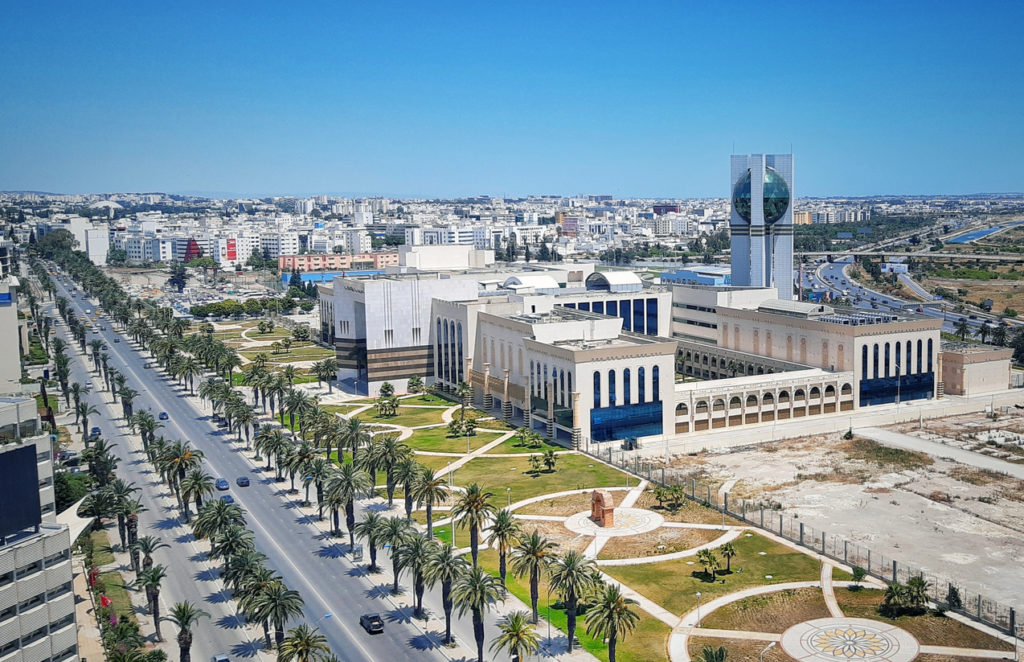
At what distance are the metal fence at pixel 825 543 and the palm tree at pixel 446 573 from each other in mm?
28040

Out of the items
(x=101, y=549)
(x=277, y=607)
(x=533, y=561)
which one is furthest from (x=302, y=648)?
(x=101, y=549)

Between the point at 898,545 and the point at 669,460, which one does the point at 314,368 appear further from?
the point at 898,545

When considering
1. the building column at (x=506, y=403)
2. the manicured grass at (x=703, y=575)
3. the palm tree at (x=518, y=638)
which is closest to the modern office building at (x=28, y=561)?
the palm tree at (x=518, y=638)

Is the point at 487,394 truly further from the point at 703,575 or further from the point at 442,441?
the point at 703,575

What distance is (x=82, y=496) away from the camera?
7912cm

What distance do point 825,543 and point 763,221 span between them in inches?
3112

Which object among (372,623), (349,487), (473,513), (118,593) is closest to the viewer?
(372,623)

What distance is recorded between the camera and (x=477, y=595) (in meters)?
53.1

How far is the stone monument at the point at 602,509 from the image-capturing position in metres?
75.8

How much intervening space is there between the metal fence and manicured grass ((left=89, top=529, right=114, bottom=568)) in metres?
45.5

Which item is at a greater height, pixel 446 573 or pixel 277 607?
pixel 446 573

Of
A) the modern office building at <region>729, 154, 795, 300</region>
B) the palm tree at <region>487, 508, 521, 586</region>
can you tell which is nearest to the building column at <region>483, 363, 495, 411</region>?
the modern office building at <region>729, 154, 795, 300</region>

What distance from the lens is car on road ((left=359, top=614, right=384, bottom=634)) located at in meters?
57.2

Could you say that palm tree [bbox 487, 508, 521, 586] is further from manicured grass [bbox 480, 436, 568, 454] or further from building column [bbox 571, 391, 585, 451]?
building column [bbox 571, 391, 585, 451]
